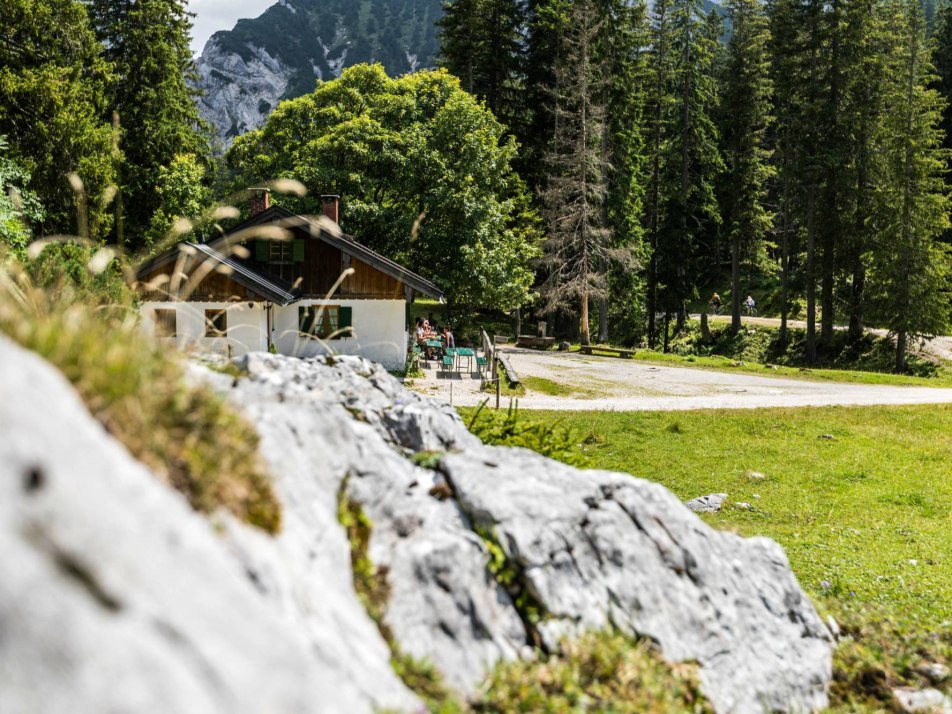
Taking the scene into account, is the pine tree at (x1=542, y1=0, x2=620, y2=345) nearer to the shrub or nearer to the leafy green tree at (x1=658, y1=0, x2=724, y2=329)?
the leafy green tree at (x1=658, y1=0, x2=724, y2=329)

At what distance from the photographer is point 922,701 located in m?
6.73

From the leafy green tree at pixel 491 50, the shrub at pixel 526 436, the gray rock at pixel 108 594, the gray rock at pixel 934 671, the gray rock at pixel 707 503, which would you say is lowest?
the gray rock at pixel 707 503

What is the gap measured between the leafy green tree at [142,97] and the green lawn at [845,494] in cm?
2853

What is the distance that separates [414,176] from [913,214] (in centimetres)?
2667

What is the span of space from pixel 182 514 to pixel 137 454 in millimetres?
494

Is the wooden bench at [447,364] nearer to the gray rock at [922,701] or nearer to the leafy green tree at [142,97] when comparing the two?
the leafy green tree at [142,97]

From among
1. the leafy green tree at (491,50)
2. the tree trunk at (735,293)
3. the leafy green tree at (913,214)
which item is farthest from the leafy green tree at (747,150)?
the leafy green tree at (491,50)

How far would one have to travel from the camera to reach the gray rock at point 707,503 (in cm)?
1397

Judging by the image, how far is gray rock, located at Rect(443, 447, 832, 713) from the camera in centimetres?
555

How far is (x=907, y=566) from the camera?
11.1 metres

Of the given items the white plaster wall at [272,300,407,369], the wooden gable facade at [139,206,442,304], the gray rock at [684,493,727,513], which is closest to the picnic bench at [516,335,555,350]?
the wooden gable facade at [139,206,442,304]

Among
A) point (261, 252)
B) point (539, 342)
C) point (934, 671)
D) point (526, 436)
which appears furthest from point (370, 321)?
point (934, 671)

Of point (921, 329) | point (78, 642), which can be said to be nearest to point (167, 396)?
point (78, 642)

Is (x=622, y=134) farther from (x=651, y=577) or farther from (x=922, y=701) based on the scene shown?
(x=651, y=577)
